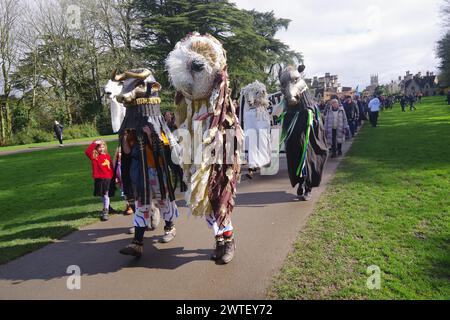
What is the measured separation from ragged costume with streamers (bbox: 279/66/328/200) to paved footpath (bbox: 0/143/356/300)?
583 millimetres

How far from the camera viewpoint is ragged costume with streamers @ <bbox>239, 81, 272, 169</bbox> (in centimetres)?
900

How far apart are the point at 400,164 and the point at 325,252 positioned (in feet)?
17.9

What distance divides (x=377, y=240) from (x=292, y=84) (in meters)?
2.92

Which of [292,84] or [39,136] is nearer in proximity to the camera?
[292,84]

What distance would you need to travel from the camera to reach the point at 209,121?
12.1 ft

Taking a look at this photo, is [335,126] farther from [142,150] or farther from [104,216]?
[142,150]

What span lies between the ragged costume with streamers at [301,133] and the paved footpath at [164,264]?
1.91ft

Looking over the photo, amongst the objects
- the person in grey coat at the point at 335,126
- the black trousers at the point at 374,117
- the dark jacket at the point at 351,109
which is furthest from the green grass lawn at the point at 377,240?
the black trousers at the point at 374,117

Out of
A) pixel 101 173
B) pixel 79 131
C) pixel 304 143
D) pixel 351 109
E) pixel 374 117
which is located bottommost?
pixel 101 173

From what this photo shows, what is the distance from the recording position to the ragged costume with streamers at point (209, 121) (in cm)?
359

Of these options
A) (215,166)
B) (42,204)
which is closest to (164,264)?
(215,166)

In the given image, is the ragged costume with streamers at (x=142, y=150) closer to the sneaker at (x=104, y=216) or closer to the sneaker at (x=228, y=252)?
the sneaker at (x=228, y=252)

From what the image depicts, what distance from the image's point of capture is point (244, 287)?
3.18 m
